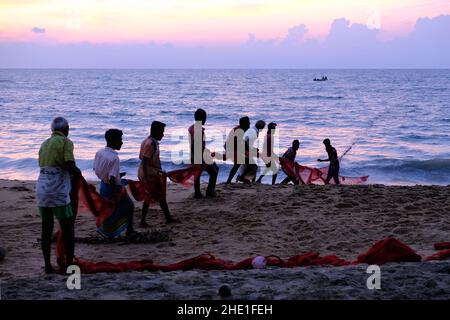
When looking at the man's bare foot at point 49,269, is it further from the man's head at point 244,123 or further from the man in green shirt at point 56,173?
the man's head at point 244,123

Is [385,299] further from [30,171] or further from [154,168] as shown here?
[30,171]

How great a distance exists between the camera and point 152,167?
810cm

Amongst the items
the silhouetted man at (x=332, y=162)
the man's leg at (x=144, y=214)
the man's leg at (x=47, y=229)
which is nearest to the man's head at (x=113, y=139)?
the man's leg at (x=47, y=229)

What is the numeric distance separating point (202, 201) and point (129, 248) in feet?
9.89

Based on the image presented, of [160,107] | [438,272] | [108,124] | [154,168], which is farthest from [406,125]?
[438,272]

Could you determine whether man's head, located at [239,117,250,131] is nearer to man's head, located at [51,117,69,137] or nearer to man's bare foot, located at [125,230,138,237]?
man's bare foot, located at [125,230,138,237]

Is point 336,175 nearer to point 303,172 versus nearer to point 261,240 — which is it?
point 303,172

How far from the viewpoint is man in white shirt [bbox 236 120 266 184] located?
11266 mm

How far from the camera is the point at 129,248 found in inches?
289

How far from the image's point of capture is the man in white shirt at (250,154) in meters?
11.3

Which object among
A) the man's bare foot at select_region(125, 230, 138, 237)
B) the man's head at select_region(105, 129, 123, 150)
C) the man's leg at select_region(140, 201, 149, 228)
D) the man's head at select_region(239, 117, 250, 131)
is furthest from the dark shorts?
the man's head at select_region(239, 117, 250, 131)

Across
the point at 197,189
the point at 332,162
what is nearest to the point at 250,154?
the point at 197,189

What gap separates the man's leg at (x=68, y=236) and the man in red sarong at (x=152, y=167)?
2440 mm
